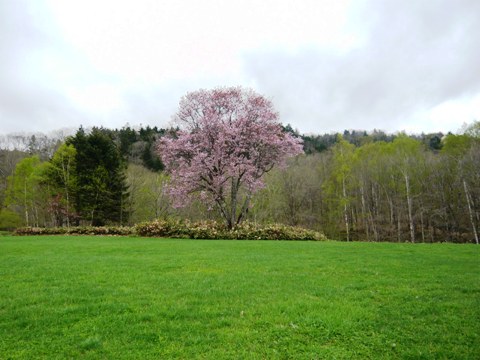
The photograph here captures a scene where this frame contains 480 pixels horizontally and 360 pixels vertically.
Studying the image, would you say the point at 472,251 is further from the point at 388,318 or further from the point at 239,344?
the point at 239,344

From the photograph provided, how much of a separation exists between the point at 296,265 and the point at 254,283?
8.57 feet

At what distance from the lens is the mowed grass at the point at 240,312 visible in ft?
13.6

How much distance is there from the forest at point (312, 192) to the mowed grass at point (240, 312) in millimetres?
20997

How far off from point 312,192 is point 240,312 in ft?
129

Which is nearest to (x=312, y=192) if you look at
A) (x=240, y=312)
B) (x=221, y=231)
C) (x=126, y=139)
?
(x=221, y=231)

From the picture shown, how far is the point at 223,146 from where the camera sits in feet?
72.4

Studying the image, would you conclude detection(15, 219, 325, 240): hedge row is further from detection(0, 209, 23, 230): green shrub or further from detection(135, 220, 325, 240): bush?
detection(0, 209, 23, 230): green shrub

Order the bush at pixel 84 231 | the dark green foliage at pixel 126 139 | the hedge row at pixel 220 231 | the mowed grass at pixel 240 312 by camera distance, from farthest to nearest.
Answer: the dark green foliage at pixel 126 139 → the bush at pixel 84 231 → the hedge row at pixel 220 231 → the mowed grass at pixel 240 312

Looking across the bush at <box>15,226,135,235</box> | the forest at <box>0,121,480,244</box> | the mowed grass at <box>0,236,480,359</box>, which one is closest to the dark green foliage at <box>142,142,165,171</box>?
the forest at <box>0,121,480,244</box>

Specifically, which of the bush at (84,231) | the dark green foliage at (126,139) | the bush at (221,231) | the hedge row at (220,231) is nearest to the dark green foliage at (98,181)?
the bush at (84,231)

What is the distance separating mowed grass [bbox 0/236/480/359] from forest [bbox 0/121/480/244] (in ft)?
68.9

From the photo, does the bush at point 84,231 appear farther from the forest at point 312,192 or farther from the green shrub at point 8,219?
the green shrub at point 8,219

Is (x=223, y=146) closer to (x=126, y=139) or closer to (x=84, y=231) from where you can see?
(x=84, y=231)

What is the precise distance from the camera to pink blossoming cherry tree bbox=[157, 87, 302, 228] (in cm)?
2198
